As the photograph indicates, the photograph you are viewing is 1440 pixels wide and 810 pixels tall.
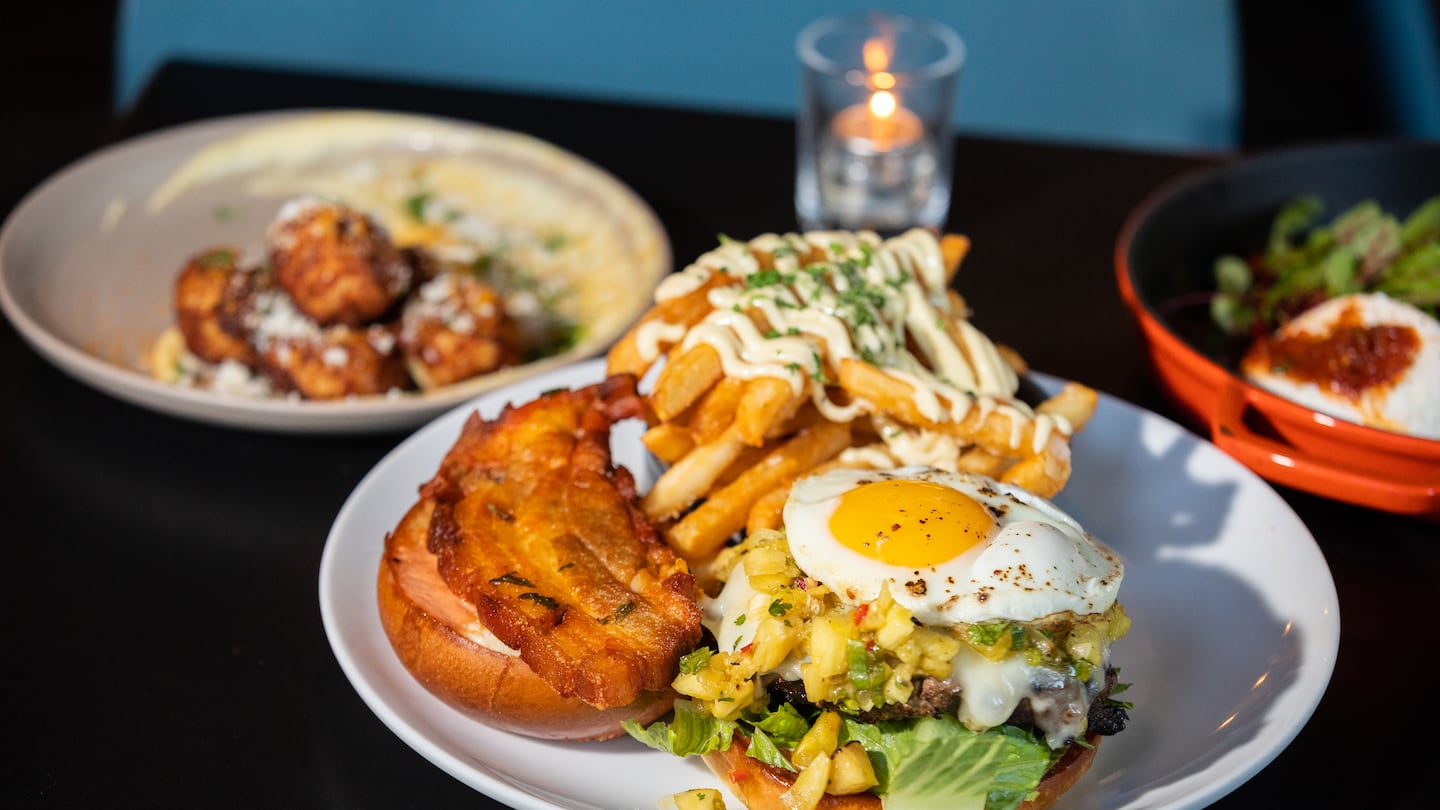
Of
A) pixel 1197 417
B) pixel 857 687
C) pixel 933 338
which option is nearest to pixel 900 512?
pixel 857 687

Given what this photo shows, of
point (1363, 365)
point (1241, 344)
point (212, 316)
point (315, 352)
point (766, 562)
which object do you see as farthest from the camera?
point (1241, 344)

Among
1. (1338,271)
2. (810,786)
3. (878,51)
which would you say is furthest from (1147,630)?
(878,51)

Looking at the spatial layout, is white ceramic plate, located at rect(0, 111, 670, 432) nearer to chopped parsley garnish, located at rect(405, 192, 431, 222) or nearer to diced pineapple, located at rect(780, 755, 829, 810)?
chopped parsley garnish, located at rect(405, 192, 431, 222)

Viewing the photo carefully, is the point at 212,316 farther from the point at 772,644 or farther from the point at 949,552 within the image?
the point at 949,552

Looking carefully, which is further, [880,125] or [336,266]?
[880,125]

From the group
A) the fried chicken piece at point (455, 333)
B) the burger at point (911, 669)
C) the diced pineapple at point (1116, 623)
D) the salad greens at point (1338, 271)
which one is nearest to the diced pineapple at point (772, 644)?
the burger at point (911, 669)

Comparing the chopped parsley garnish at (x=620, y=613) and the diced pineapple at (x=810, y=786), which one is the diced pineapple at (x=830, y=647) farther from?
the chopped parsley garnish at (x=620, y=613)
